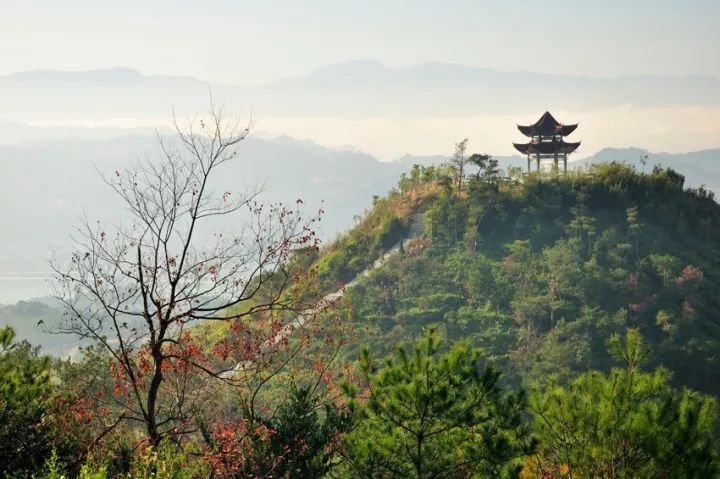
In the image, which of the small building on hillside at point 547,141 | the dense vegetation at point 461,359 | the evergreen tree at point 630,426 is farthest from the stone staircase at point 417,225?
the evergreen tree at point 630,426

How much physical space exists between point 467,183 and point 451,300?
7582 mm

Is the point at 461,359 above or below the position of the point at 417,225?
above

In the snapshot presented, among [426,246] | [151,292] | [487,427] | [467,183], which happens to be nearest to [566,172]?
[467,183]

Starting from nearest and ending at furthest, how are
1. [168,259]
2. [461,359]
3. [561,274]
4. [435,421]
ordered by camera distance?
[168,259]
[461,359]
[435,421]
[561,274]

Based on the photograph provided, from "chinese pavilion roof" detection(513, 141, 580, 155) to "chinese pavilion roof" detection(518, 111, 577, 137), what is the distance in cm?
71

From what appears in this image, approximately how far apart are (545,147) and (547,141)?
0.36m

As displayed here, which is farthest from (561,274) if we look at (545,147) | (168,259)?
(168,259)

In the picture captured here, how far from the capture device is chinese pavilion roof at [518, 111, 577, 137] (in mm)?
42125

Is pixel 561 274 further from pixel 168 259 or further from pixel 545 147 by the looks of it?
pixel 168 259

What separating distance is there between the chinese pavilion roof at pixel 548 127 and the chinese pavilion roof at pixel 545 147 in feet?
2.32

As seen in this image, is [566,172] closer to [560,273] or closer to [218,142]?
[560,273]

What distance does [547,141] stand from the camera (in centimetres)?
4328

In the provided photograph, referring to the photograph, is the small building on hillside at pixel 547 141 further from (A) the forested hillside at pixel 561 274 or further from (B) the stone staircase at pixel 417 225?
(B) the stone staircase at pixel 417 225

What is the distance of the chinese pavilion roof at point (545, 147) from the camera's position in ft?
141
